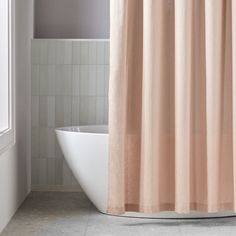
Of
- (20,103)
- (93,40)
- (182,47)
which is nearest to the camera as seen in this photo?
(182,47)

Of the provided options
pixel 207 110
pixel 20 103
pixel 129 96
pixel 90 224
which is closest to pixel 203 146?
pixel 207 110

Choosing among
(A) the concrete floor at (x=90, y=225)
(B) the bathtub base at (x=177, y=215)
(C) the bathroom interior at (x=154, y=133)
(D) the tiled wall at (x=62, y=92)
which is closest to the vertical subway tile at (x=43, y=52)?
(D) the tiled wall at (x=62, y=92)

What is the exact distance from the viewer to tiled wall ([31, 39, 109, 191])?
4.09m

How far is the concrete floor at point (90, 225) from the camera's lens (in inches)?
121

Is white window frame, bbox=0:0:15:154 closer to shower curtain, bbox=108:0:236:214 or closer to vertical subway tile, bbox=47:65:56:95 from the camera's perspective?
shower curtain, bbox=108:0:236:214

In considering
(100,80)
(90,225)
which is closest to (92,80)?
(100,80)

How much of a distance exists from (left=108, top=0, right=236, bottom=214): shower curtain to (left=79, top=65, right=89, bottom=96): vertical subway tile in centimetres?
97

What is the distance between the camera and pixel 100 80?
4.10 metres

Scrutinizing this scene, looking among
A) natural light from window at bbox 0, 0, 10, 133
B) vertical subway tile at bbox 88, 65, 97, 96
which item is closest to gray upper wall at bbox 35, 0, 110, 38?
vertical subway tile at bbox 88, 65, 97, 96

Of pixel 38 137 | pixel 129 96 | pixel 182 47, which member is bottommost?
pixel 38 137

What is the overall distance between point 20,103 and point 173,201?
3.65ft

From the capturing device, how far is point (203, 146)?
3197mm

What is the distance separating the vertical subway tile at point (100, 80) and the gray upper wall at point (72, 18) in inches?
10.2

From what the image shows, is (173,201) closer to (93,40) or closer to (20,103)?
(20,103)
